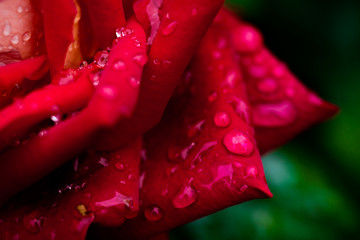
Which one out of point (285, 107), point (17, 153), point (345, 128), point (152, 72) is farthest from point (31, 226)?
point (345, 128)

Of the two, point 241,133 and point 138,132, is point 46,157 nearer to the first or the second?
point 138,132

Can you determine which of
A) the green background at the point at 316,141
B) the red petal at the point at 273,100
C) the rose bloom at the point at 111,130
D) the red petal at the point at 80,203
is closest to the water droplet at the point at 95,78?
the rose bloom at the point at 111,130

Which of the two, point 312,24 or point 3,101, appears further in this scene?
point 312,24

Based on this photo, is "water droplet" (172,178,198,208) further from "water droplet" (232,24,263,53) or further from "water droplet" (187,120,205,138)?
"water droplet" (232,24,263,53)

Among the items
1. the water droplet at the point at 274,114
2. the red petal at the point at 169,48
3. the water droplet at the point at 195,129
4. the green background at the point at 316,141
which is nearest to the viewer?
the red petal at the point at 169,48

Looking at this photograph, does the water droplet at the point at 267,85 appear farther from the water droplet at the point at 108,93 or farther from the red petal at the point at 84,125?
the water droplet at the point at 108,93

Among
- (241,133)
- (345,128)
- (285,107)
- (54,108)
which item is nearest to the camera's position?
(54,108)

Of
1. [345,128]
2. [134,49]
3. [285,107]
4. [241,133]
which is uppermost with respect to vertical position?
[134,49]
